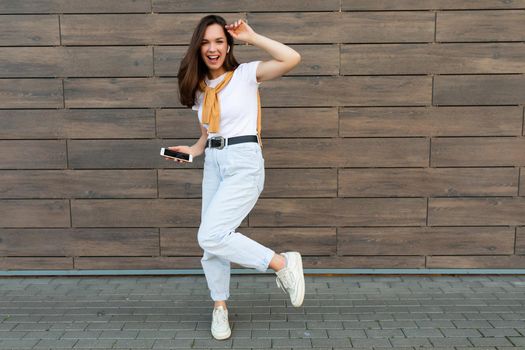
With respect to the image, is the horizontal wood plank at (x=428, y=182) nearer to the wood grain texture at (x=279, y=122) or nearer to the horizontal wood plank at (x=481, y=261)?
the wood grain texture at (x=279, y=122)

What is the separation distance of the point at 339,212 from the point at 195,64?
194 cm

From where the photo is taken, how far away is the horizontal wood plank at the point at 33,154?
405 centimetres

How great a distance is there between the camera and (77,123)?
13.2ft

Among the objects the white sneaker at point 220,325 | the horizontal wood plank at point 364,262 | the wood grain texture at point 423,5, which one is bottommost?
the white sneaker at point 220,325

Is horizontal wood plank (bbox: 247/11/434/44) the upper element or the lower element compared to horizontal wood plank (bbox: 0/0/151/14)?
lower

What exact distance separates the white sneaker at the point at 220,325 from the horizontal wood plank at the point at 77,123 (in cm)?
171

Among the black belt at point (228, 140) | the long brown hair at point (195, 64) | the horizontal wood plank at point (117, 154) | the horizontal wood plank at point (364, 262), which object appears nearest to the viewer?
the long brown hair at point (195, 64)

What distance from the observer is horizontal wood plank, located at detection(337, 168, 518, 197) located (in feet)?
13.2

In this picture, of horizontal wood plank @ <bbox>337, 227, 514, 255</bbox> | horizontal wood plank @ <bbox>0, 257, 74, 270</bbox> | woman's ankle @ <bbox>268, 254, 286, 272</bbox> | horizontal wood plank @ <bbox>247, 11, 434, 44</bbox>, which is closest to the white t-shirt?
woman's ankle @ <bbox>268, 254, 286, 272</bbox>

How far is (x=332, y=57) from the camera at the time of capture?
391 centimetres

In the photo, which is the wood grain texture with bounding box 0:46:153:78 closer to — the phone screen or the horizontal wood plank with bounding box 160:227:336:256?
the phone screen

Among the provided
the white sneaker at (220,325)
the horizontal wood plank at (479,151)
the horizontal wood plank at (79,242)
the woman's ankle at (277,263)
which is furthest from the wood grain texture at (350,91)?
the white sneaker at (220,325)

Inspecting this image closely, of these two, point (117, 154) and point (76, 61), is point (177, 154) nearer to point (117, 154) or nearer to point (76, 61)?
point (117, 154)

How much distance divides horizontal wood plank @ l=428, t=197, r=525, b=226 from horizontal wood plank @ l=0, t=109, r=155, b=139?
263 cm
